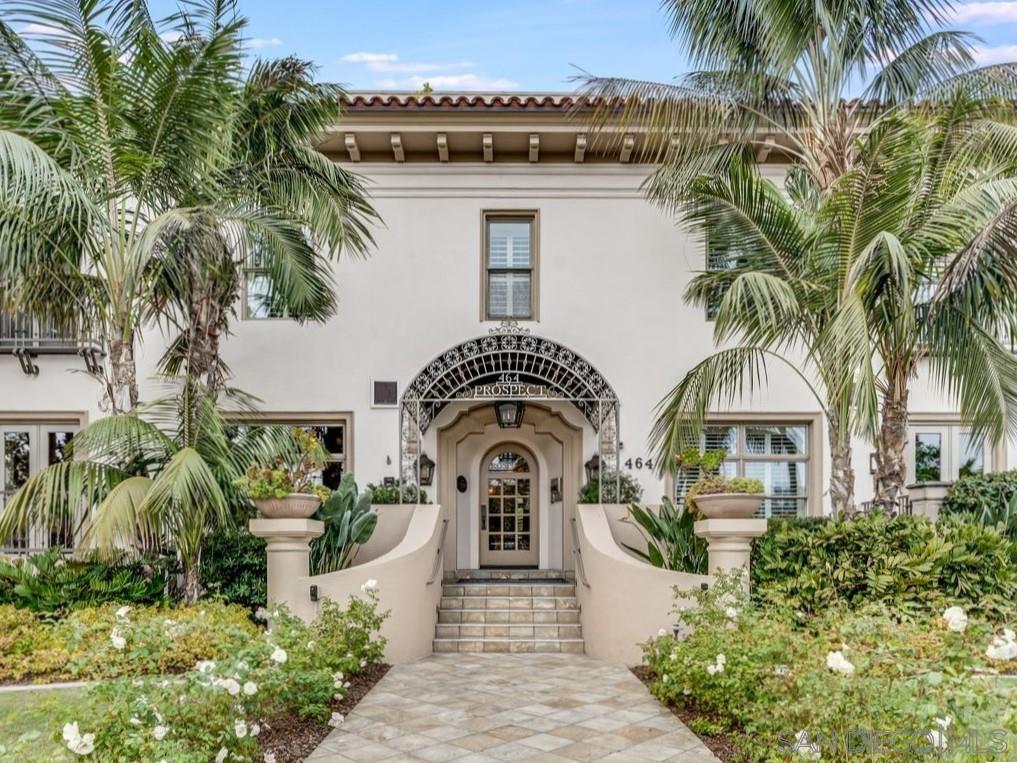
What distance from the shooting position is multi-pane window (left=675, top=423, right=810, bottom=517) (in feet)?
38.5

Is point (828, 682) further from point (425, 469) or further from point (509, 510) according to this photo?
point (509, 510)

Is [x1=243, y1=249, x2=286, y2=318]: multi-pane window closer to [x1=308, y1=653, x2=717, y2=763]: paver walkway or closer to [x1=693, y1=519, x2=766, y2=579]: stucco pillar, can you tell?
[x1=308, y1=653, x2=717, y2=763]: paver walkway

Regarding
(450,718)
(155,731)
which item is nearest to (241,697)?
(155,731)

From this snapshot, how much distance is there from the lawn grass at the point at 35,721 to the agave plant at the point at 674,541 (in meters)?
5.78

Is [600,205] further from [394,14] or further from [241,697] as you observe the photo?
[241,697]

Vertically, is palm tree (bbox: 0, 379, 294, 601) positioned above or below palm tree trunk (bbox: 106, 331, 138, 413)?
below

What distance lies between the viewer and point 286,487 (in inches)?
304

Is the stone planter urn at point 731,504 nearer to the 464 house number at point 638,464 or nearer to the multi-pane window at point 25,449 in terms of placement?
the 464 house number at point 638,464

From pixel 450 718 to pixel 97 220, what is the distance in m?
5.45

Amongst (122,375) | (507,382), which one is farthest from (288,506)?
(507,382)

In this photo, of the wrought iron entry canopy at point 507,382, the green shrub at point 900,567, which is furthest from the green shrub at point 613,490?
the green shrub at point 900,567

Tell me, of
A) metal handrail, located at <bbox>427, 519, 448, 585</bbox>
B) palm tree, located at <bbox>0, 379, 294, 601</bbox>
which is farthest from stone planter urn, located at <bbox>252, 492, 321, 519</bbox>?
metal handrail, located at <bbox>427, 519, 448, 585</bbox>

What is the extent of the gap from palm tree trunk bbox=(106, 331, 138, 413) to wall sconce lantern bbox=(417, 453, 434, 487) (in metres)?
4.23

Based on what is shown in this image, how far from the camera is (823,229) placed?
796 centimetres
